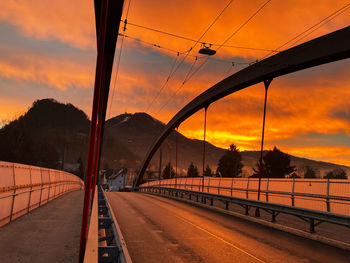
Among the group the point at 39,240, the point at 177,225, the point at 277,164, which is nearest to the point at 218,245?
the point at 177,225

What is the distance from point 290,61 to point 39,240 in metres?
18.5

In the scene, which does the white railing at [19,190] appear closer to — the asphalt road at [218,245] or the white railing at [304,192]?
the asphalt road at [218,245]

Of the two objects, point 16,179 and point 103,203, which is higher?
point 16,179

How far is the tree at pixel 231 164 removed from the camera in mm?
155750

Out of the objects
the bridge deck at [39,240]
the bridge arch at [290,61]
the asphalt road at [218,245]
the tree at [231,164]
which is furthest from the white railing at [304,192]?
the tree at [231,164]

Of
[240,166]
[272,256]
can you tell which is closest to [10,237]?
[272,256]

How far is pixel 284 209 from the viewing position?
1357cm

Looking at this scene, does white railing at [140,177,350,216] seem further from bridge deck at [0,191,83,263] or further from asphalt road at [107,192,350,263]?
bridge deck at [0,191,83,263]

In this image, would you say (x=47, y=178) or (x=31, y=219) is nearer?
(x=31, y=219)

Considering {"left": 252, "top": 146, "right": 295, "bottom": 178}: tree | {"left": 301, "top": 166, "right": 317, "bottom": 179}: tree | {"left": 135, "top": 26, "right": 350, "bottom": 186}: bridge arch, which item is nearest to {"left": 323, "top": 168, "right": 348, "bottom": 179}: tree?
{"left": 301, "top": 166, "right": 317, "bottom": 179}: tree

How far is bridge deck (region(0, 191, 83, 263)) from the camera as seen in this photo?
8.05 meters

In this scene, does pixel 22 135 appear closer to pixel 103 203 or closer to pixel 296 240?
pixel 103 203

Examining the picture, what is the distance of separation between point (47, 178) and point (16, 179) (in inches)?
306

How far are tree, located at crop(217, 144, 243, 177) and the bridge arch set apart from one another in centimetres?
12249
